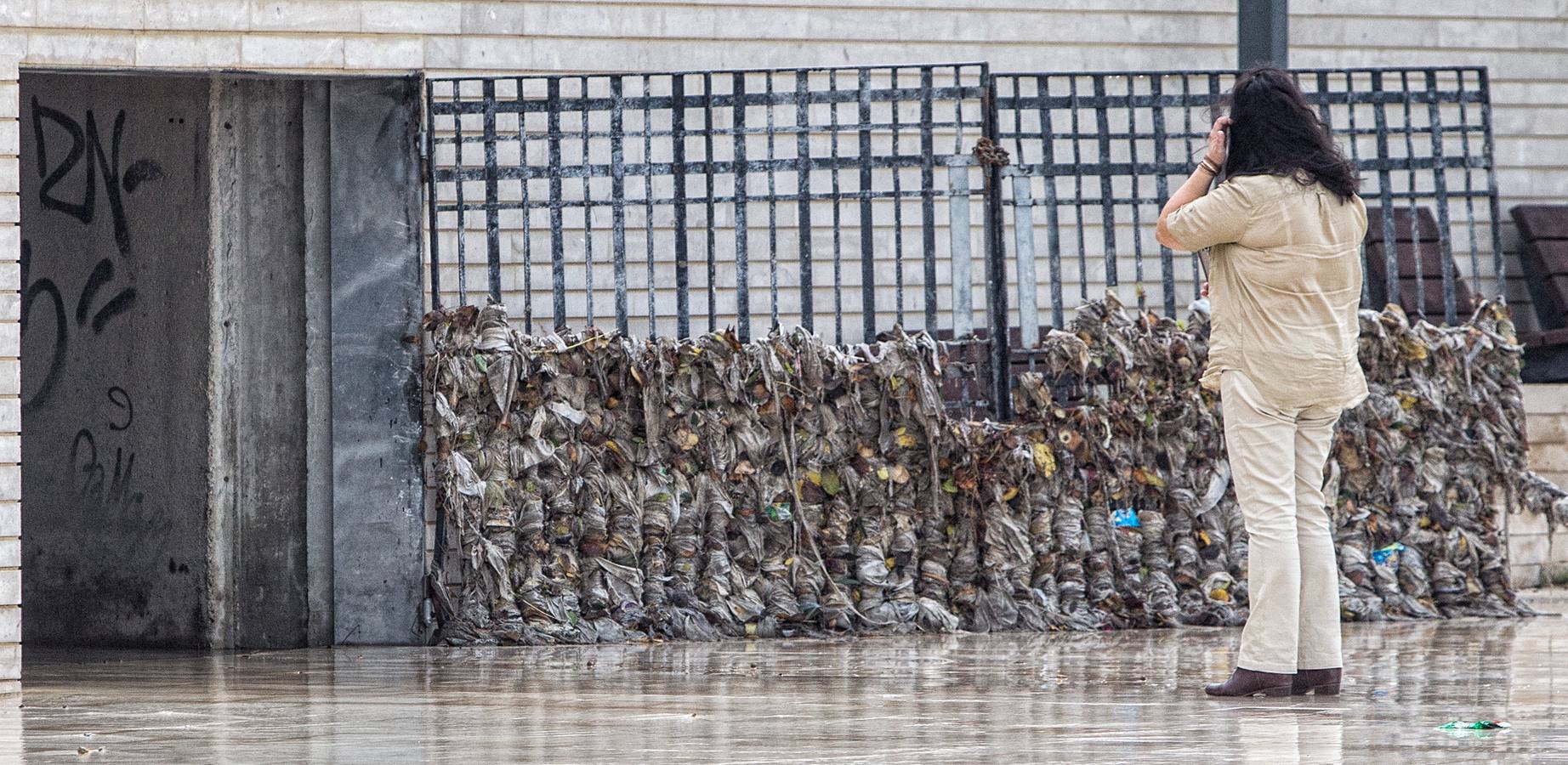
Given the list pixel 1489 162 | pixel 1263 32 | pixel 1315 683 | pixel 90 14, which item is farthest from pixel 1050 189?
pixel 90 14

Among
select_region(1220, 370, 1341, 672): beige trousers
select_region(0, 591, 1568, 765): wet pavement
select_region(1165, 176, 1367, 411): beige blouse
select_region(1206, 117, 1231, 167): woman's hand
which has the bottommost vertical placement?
select_region(0, 591, 1568, 765): wet pavement

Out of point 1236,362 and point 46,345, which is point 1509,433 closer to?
point 1236,362

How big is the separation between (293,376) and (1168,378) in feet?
12.2

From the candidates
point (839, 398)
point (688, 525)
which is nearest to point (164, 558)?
point (688, 525)

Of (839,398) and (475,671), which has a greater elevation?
(839,398)

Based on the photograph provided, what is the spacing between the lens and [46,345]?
8758 mm

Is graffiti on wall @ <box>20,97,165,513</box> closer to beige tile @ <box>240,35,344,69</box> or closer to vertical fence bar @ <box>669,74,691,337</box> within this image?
beige tile @ <box>240,35,344,69</box>

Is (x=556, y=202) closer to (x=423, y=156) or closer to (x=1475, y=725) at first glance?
(x=423, y=156)

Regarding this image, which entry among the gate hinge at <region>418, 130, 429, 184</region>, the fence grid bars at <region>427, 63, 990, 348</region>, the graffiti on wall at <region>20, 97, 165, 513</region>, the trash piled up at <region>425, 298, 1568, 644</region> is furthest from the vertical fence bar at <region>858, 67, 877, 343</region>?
the graffiti on wall at <region>20, 97, 165, 513</region>

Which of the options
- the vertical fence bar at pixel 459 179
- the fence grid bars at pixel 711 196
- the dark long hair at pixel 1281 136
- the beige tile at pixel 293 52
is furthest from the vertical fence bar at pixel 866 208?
the dark long hair at pixel 1281 136

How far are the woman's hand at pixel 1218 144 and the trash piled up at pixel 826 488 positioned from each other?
268 centimetres

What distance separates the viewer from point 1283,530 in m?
5.59

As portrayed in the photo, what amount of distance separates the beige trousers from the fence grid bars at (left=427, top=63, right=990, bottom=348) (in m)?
2.95

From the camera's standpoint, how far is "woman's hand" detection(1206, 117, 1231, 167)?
5811mm
